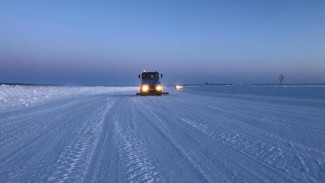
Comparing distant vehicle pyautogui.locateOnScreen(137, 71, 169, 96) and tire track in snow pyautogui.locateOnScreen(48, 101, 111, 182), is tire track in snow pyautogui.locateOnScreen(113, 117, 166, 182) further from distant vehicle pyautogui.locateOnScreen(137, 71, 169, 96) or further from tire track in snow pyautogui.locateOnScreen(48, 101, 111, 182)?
distant vehicle pyautogui.locateOnScreen(137, 71, 169, 96)

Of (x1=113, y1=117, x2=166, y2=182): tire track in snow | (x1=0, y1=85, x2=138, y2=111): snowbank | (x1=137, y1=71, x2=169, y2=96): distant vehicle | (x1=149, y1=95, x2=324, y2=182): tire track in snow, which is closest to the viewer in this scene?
(x1=113, y1=117, x2=166, y2=182): tire track in snow

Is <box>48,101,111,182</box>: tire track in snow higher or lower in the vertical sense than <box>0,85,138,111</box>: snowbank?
lower

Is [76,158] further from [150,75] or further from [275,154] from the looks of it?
[150,75]

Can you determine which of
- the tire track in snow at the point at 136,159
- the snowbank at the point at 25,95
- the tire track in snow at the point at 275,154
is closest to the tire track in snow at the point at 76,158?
the tire track in snow at the point at 136,159

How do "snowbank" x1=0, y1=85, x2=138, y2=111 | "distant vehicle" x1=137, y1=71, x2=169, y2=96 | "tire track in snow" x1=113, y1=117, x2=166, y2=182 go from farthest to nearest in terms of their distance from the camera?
"distant vehicle" x1=137, y1=71, x2=169, y2=96 < "snowbank" x1=0, y1=85, x2=138, y2=111 < "tire track in snow" x1=113, y1=117, x2=166, y2=182

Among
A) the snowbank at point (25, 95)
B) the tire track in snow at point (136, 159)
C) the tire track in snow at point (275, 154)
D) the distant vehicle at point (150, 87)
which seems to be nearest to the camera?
the tire track in snow at point (136, 159)

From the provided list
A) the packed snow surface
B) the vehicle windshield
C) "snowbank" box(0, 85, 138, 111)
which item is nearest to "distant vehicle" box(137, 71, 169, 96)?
the vehicle windshield

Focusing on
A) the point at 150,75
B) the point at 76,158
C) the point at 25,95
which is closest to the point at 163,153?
the point at 76,158

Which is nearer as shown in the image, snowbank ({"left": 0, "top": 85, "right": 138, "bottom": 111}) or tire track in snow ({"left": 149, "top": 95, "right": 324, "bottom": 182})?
tire track in snow ({"left": 149, "top": 95, "right": 324, "bottom": 182})

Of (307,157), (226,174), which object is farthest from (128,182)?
(307,157)

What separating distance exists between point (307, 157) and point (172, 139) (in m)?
2.77

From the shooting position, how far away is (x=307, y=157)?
495 centimetres

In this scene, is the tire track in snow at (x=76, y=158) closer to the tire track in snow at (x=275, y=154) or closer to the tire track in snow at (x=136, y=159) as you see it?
the tire track in snow at (x=136, y=159)

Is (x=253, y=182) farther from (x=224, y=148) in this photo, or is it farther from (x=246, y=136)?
(x=246, y=136)
